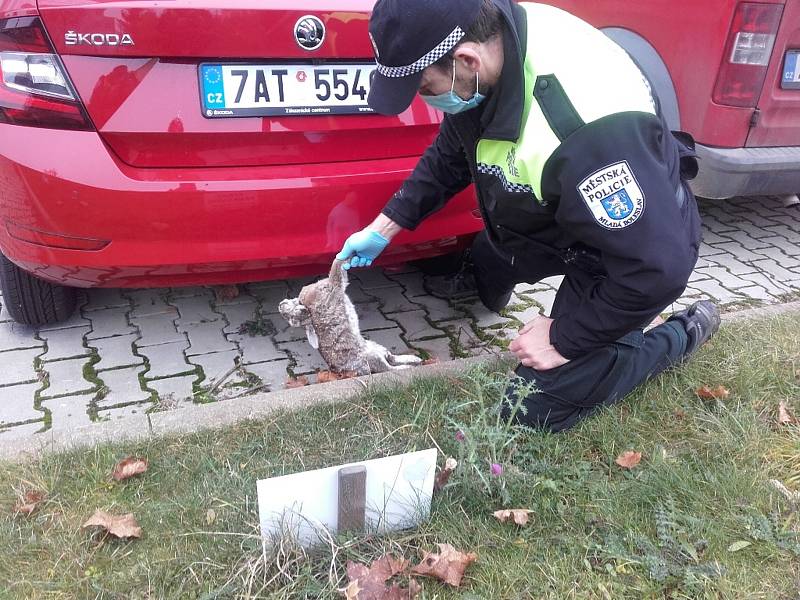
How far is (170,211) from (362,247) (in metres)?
0.66

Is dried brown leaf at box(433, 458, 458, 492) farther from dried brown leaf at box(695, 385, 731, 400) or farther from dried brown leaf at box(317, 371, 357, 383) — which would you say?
dried brown leaf at box(695, 385, 731, 400)

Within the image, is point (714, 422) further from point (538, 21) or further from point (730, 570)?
point (538, 21)

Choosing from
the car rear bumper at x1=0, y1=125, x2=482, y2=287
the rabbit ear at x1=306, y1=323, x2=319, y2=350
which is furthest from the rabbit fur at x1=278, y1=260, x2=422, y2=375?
the car rear bumper at x1=0, y1=125, x2=482, y2=287

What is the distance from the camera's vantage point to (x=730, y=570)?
1.64m

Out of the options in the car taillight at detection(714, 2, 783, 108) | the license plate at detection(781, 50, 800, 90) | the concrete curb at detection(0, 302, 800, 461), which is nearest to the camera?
the concrete curb at detection(0, 302, 800, 461)

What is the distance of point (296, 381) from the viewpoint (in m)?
2.54

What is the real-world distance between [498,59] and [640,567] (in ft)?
4.47

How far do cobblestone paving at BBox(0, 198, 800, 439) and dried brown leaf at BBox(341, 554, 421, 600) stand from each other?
1.05 metres

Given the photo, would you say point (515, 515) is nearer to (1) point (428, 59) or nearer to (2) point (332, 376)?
(2) point (332, 376)

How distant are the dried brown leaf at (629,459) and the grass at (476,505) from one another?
0.07 ft

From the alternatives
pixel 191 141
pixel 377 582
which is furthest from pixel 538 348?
pixel 191 141

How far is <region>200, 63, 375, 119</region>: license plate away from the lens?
6.73 feet

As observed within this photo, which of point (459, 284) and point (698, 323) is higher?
point (698, 323)

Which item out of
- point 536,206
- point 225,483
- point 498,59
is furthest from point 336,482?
point 498,59
